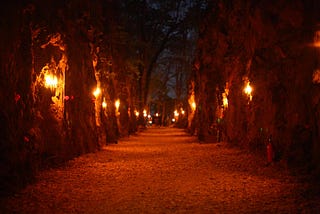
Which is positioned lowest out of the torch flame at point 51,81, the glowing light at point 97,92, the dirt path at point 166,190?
the dirt path at point 166,190

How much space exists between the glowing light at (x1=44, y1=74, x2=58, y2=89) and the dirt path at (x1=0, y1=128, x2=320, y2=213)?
2.74 metres

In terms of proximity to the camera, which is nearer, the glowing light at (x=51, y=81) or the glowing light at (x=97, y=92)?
the glowing light at (x=51, y=81)

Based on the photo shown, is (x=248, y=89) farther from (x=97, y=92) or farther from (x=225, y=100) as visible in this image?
(x=97, y=92)

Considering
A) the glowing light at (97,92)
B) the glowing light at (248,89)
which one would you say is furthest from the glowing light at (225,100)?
the glowing light at (97,92)

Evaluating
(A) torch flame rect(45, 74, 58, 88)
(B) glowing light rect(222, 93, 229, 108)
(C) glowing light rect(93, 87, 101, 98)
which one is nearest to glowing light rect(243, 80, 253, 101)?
(B) glowing light rect(222, 93, 229, 108)

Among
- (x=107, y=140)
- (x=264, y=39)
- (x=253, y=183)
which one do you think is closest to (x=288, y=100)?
(x=264, y=39)

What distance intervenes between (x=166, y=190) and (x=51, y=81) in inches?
261

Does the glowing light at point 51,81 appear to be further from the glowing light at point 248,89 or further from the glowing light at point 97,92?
the glowing light at point 248,89

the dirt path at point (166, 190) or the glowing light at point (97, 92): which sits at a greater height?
the glowing light at point (97, 92)

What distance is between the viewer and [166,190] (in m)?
8.98

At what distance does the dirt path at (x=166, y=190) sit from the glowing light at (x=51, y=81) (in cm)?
274

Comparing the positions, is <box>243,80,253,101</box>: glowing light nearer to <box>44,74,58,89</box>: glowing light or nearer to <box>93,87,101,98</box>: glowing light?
<box>93,87,101,98</box>: glowing light

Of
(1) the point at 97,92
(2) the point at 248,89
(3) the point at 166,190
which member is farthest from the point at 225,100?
(3) the point at 166,190

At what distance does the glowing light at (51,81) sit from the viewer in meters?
13.4
